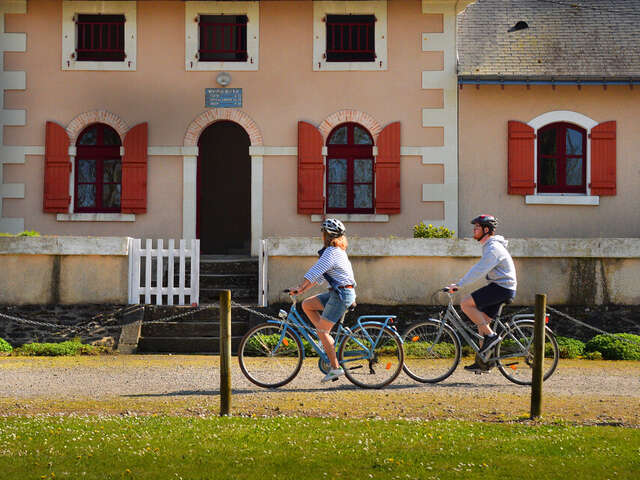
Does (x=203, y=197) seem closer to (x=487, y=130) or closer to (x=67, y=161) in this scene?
(x=67, y=161)

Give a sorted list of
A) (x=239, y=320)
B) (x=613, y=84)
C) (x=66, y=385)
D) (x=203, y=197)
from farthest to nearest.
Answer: (x=203, y=197), (x=613, y=84), (x=239, y=320), (x=66, y=385)

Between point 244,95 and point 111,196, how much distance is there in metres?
3.12

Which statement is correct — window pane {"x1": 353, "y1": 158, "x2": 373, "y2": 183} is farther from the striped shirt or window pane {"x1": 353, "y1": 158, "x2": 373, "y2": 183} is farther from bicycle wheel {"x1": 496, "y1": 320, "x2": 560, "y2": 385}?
the striped shirt

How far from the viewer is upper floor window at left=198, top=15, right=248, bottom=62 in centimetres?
1659

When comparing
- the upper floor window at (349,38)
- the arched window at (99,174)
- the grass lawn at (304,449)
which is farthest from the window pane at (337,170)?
the grass lawn at (304,449)

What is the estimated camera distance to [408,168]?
53.9 feet

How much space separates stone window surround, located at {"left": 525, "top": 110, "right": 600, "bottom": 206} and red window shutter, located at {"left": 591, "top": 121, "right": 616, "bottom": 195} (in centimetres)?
8

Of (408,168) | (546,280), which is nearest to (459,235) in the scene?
(408,168)

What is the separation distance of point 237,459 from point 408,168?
11326mm

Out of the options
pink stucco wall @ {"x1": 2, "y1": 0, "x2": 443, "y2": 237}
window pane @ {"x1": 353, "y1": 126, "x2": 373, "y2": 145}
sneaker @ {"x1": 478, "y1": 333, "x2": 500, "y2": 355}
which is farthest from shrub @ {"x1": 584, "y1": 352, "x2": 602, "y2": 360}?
window pane @ {"x1": 353, "y1": 126, "x2": 373, "y2": 145}

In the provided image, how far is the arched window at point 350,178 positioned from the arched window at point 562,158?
320 cm

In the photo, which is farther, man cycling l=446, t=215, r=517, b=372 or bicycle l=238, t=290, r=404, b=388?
man cycling l=446, t=215, r=517, b=372

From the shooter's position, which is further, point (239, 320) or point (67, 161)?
point (67, 161)

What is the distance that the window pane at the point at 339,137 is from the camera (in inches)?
654
